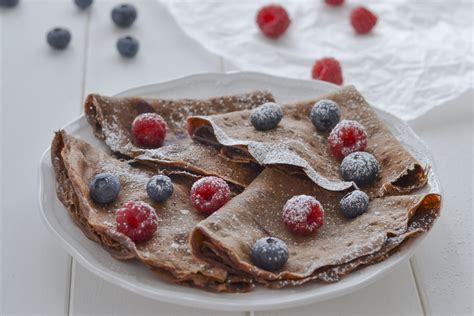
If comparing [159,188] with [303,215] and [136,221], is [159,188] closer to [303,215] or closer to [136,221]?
[136,221]

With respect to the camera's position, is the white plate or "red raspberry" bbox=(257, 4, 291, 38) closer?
the white plate

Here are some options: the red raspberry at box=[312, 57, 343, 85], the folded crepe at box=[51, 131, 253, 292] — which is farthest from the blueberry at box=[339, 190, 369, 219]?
the red raspberry at box=[312, 57, 343, 85]

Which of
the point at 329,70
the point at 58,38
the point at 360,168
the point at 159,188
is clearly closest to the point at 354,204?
the point at 360,168

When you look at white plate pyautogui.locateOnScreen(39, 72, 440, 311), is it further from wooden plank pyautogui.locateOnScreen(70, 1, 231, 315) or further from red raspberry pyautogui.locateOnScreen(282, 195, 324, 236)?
wooden plank pyautogui.locateOnScreen(70, 1, 231, 315)

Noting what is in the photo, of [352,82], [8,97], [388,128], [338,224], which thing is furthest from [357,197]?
[8,97]

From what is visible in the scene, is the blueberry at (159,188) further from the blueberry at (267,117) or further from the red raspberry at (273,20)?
the red raspberry at (273,20)

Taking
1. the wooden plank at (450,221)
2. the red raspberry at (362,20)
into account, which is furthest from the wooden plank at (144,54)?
the wooden plank at (450,221)
